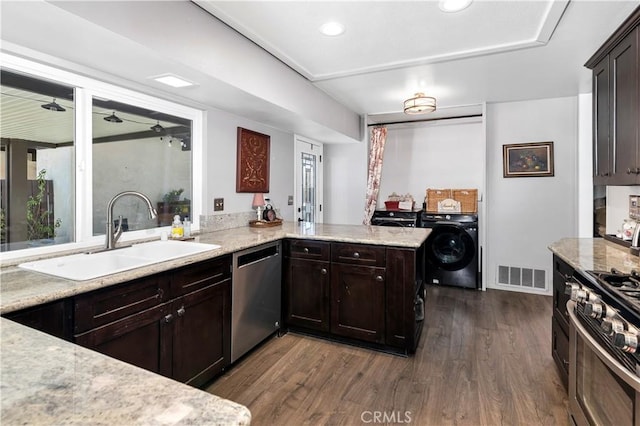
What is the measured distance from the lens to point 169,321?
73.5 inches

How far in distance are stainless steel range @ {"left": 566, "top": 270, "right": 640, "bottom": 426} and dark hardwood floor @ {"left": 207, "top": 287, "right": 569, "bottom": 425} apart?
18.4 inches

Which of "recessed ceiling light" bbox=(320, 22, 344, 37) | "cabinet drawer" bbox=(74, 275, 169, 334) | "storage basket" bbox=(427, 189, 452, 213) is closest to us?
"cabinet drawer" bbox=(74, 275, 169, 334)

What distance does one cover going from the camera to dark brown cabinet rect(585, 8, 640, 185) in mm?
2016

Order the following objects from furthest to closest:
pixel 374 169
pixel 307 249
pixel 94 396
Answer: pixel 374 169
pixel 307 249
pixel 94 396

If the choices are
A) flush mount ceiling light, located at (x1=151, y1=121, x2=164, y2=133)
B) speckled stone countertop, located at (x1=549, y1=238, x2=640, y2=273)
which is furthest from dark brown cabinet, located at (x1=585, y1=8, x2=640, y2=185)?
flush mount ceiling light, located at (x1=151, y1=121, x2=164, y2=133)

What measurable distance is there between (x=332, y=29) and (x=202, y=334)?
7.29 feet

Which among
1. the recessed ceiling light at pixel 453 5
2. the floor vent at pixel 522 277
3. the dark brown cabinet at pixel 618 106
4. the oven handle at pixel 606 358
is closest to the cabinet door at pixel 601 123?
the dark brown cabinet at pixel 618 106

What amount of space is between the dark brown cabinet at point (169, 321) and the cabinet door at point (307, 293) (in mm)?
720

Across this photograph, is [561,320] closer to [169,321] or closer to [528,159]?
[169,321]

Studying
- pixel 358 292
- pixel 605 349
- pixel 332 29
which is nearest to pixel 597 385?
pixel 605 349

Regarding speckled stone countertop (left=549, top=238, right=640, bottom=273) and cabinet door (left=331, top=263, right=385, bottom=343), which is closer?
speckled stone countertop (left=549, top=238, right=640, bottom=273)

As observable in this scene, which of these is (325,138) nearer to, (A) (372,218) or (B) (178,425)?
(A) (372,218)

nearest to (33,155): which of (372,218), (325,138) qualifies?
(325,138)

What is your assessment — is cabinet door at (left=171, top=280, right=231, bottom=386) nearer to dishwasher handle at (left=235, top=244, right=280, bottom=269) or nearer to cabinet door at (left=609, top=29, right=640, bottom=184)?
dishwasher handle at (left=235, top=244, right=280, bottom=269)
